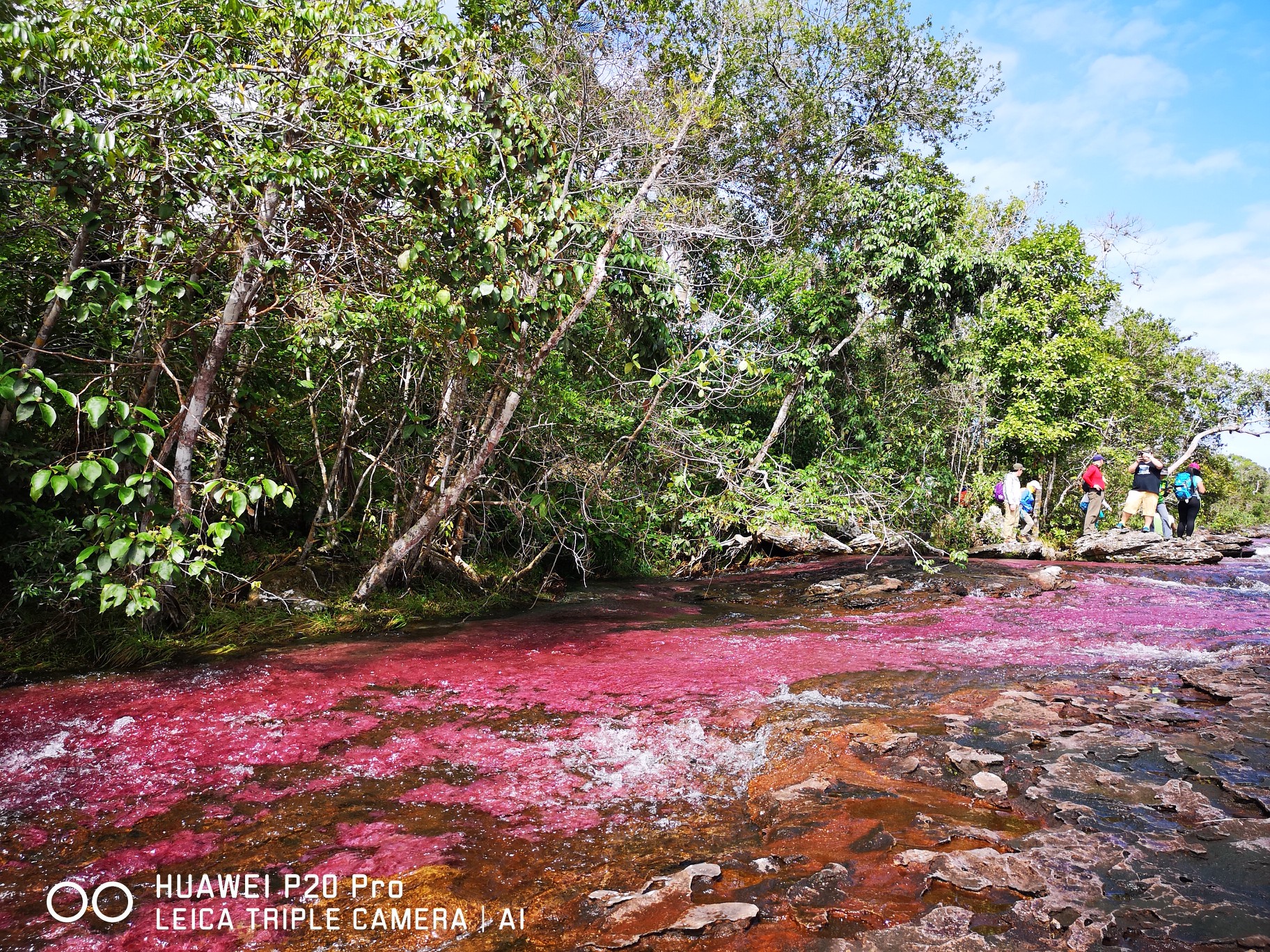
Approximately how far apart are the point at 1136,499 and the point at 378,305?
1524cm

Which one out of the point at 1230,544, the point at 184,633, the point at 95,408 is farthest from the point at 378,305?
the point at 1230,544

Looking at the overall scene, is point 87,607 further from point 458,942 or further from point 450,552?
point 458,942

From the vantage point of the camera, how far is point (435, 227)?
5324 millimetres

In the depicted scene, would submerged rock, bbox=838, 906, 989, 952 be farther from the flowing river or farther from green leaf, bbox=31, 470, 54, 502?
green leaf, bbox=31, 470, 54, 502

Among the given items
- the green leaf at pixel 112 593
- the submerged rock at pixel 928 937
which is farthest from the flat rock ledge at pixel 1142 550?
the green leaf at pixel 112 593

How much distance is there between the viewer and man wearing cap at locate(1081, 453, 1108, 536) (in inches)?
581

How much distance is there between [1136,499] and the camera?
1360 centimetres

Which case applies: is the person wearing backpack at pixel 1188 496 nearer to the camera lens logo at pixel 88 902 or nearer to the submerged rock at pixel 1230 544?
the submerged rock at pixel 1230 544

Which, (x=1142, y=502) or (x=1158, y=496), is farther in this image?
(x=1142, y=502)

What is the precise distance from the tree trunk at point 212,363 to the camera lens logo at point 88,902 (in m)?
3.10

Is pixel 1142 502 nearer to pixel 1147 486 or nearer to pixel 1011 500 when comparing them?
pixel 1147 486

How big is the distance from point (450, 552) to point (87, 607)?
133 inches

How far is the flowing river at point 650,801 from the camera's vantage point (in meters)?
2.00

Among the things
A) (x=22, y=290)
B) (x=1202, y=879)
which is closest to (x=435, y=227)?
(x=22, y=290)
